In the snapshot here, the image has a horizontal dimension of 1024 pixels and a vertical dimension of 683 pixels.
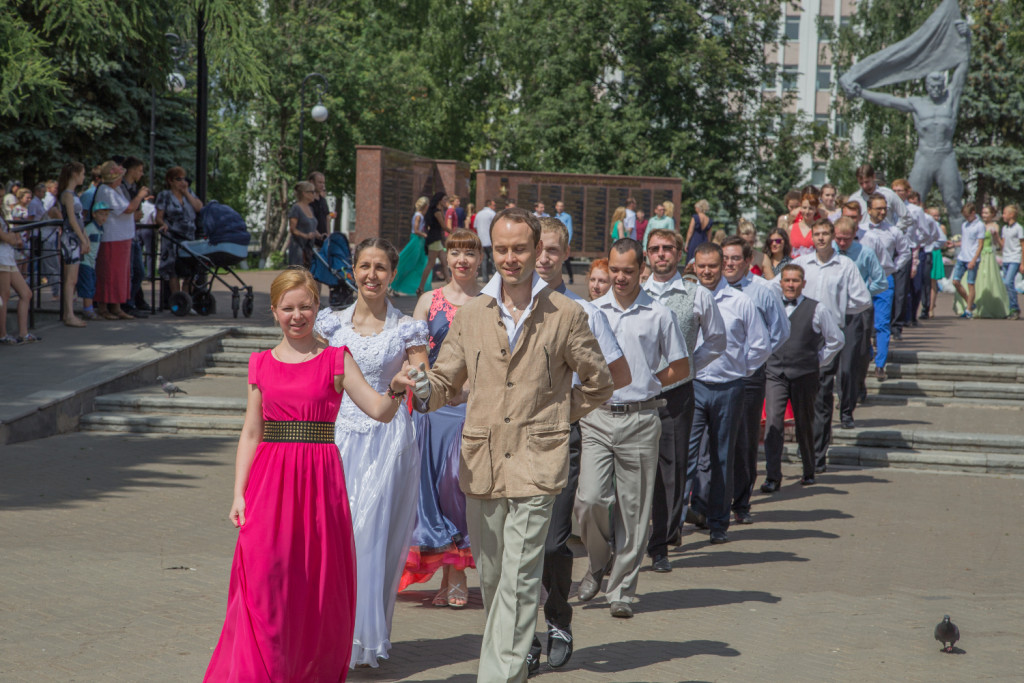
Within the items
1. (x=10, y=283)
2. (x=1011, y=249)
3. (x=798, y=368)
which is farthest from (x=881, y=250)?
(x=1011, y=249)

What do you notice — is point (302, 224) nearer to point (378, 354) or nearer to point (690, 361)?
point (690, 361)

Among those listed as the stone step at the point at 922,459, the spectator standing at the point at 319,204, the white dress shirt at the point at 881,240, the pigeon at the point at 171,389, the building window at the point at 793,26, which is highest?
the building window at the point at 793,26

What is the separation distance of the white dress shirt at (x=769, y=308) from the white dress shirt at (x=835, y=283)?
175cm

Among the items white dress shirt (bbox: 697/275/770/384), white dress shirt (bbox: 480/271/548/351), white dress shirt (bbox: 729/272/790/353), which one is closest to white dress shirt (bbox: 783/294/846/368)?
white dress shirt (bbox: 729/272/790/353)

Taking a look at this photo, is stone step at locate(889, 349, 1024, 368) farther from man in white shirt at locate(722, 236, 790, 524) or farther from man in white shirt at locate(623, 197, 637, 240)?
man in white shirt at locate(623, 197, 637, 240)

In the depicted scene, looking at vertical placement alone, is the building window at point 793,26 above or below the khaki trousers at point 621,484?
above

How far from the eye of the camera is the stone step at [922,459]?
430 inches

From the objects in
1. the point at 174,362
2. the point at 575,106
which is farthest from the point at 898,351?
the point at 575,106

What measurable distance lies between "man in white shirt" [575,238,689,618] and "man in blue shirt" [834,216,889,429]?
561 cm

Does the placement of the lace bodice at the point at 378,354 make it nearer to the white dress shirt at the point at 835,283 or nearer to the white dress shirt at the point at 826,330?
the white dress shirt at the point at 826,330

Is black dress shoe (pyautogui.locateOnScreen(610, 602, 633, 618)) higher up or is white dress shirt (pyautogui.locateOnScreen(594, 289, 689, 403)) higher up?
white dress shirt (pyautogui.locateOnScreen(594, 289, 689, 403))

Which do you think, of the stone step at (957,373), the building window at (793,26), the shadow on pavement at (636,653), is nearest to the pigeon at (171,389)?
the shadow on pavement at (636,653)

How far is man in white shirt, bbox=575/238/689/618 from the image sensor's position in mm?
6238

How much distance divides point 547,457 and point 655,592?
8.88 feet
